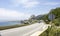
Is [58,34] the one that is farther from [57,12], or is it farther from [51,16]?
[57,12]

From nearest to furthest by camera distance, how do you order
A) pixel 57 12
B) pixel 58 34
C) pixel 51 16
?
pixel 58 34 < pixel 51 16 < pixel 57 12

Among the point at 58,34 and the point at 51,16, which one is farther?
the point at 51,16

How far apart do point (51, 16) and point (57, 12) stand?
89000mm

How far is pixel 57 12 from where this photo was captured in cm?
10994

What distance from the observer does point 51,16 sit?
870 inches

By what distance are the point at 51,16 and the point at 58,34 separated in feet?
22.5

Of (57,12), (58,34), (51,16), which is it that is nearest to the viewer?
(58,34)

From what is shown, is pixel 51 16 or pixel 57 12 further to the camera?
pixel 57 12

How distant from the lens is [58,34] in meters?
15.4

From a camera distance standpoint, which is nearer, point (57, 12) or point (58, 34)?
point (58, 34)

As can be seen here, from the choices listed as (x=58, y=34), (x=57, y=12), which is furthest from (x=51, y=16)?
(x=57, y=12)

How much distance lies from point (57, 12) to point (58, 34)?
9568cm
